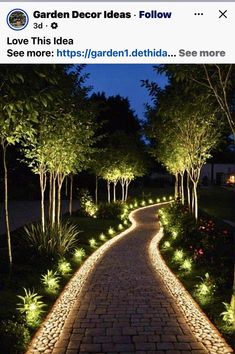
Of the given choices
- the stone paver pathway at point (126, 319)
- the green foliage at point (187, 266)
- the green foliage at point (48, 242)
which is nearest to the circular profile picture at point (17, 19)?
the stone paver pathway at point (126, 319)

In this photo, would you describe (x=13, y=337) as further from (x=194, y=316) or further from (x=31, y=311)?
(x=194, y=316)

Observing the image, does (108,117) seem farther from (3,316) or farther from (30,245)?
(3,316)

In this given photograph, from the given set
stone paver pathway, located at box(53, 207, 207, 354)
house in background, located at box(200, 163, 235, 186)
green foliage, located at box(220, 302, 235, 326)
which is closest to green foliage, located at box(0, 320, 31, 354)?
stone paver pathway, located at box(53, 207, 207, 354)

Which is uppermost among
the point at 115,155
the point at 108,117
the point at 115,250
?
the point at 108,117

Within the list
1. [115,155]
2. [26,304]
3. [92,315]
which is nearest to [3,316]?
[26,304]

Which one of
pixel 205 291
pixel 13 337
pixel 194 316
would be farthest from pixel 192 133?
pixel 13 337

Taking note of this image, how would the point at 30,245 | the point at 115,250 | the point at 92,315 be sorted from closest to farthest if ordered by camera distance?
the point at 92,315 < the point at 30,245 < the point at 115,250

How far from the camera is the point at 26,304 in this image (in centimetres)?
778

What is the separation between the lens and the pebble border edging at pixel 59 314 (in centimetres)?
663

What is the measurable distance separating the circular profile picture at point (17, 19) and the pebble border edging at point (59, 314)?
4.45 meters

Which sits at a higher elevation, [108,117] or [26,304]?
[108,117]

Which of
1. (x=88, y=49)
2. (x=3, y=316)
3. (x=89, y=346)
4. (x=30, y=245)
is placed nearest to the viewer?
(x=88, y=49)

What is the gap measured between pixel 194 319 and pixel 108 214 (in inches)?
709

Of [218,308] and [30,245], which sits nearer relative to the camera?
[218,308]
